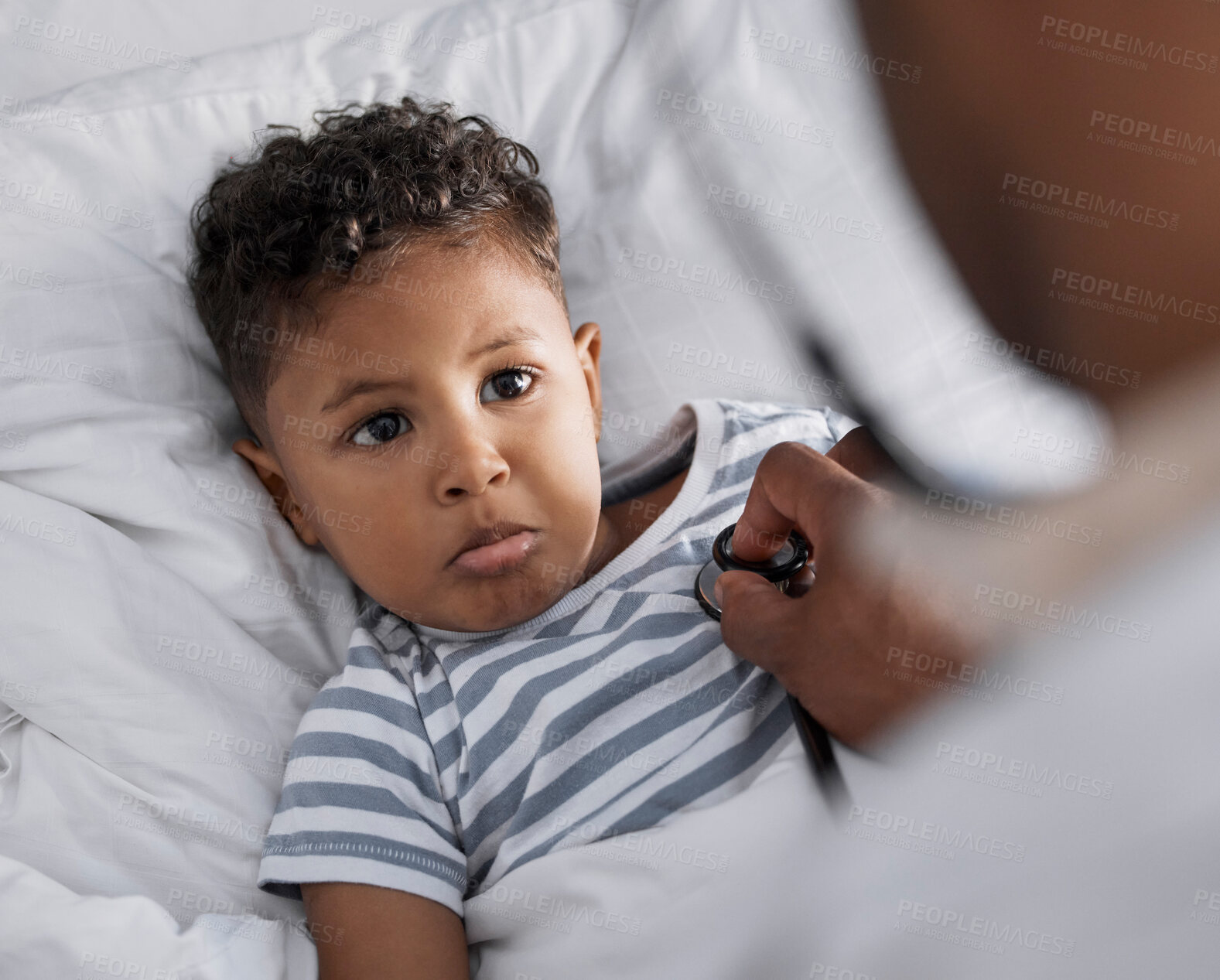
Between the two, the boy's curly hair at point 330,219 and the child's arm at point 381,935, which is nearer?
the child's arm at point 381,935

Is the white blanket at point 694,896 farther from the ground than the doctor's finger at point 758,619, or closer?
closer

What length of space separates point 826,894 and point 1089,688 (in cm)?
24

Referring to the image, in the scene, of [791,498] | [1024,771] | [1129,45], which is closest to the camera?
[1129,45]

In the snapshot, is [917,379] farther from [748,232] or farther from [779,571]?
[779,571]

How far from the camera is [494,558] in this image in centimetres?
87

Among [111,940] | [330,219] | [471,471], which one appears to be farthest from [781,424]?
[111,940]

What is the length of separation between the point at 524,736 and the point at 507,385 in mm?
313

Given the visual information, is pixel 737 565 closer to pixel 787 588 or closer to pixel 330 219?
pixel 787 588

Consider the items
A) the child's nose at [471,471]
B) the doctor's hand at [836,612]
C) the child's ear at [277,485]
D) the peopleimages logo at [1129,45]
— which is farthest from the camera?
the child's ear at [277,485]

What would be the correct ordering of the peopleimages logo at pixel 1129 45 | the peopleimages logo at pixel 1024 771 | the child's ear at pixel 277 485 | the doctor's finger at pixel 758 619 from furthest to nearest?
the child's ear at pixel 277 485 → the doctor's finger at pixel 758 619 → the peopleimages logo at pixel 1024 771 → the peopleimages logo at pixel 1129 45

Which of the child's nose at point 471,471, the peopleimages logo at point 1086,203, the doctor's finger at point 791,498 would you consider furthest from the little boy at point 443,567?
the peopleimages logo at point 1086,203

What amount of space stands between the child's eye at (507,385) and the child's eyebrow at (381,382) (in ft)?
0.09

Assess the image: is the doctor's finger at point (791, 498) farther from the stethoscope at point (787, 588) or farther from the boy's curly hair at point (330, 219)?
the boy's curly hair at point (330, 219)

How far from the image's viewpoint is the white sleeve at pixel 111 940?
26.8 inches
